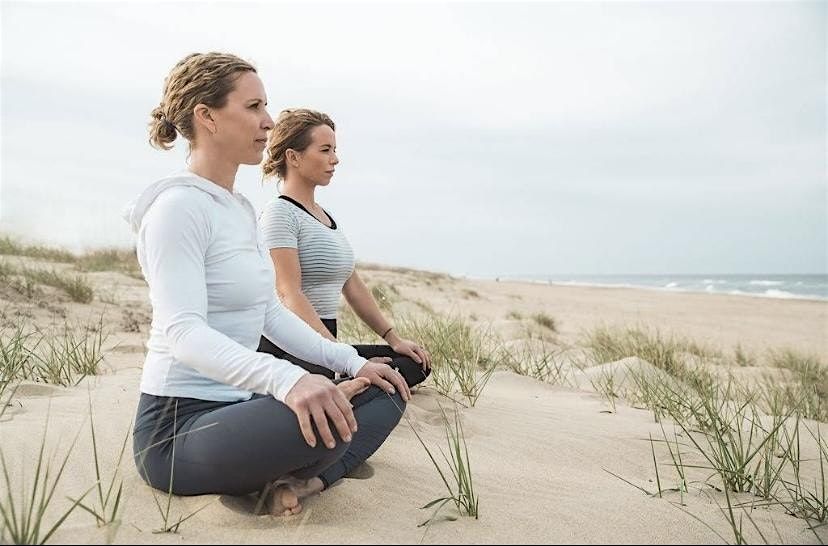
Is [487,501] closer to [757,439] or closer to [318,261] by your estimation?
[318,261]

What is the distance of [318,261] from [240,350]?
1.67m

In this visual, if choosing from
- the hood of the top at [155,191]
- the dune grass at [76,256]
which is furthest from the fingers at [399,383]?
the dune grass at [76,256]

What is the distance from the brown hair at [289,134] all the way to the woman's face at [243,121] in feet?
4.65

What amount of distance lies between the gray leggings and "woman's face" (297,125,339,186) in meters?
1.78

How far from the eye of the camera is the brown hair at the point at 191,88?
208 centimetres

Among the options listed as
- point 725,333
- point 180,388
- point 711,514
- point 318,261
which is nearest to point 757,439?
point 711,514

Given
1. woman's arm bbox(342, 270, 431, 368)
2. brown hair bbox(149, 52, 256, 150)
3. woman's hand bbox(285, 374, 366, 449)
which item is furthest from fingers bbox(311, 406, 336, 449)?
woman's arm bbox(342, 270, 431, 368)

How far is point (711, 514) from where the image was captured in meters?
2.10

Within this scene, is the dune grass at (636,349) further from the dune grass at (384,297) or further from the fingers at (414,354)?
the fingers at (414,354)

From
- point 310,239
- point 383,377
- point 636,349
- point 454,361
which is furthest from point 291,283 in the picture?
point 636,349

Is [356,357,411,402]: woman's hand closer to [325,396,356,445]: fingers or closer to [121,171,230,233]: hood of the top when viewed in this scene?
[325,396,356,445]: fingers

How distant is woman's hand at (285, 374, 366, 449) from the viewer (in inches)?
67.2

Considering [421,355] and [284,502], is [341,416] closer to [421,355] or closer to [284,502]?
[284,502]

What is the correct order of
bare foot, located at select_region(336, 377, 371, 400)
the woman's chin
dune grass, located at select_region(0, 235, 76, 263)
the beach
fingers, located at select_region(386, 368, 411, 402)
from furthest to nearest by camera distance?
dune grass, located at select_region(0, 235, 76, 263)
fingers, located at select_region(386, 368, 411, 402)
the woman's chin
bare foot, located at select_region(336, 377, 371, 400)
the beach
